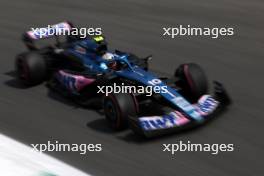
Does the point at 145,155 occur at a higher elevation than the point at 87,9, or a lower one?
lower

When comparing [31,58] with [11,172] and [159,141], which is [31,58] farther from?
[11,172]

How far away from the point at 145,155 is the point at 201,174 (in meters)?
0.65

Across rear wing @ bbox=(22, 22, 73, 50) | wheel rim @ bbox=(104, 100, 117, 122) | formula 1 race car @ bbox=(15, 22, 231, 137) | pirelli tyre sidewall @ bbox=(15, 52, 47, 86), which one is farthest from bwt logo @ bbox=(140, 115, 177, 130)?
rear wing @ bbox=(22, 22, 73, 50)

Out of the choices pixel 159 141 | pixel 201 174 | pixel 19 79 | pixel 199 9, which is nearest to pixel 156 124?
pixel 159 141

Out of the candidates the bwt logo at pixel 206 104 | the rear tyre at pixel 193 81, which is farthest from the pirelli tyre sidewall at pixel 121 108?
the rear tyre at pixel 193 81

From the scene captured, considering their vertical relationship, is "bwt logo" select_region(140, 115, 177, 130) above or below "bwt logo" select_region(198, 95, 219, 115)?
below

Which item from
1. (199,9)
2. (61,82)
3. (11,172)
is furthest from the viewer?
(199,9)

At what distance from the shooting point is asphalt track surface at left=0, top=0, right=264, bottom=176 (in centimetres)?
566

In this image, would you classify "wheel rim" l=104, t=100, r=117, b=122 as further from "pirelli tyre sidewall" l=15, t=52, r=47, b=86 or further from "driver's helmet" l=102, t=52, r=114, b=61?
"pirelli tyre sidewall" l=15, t=52, r=47, b=86

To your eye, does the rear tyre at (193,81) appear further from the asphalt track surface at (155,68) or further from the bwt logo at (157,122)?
the bwt logo at (157,122)

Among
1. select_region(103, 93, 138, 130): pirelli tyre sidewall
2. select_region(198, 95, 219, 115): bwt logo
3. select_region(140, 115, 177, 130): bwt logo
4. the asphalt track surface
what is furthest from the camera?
select_region(198, 95, 219, 115): bwt logo

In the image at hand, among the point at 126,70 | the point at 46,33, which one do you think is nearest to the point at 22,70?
the point at 46,33

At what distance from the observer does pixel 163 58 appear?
8609 mm

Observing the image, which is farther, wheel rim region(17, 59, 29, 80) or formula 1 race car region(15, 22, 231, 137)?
wheel rim region(17, 59, 29, 80)
